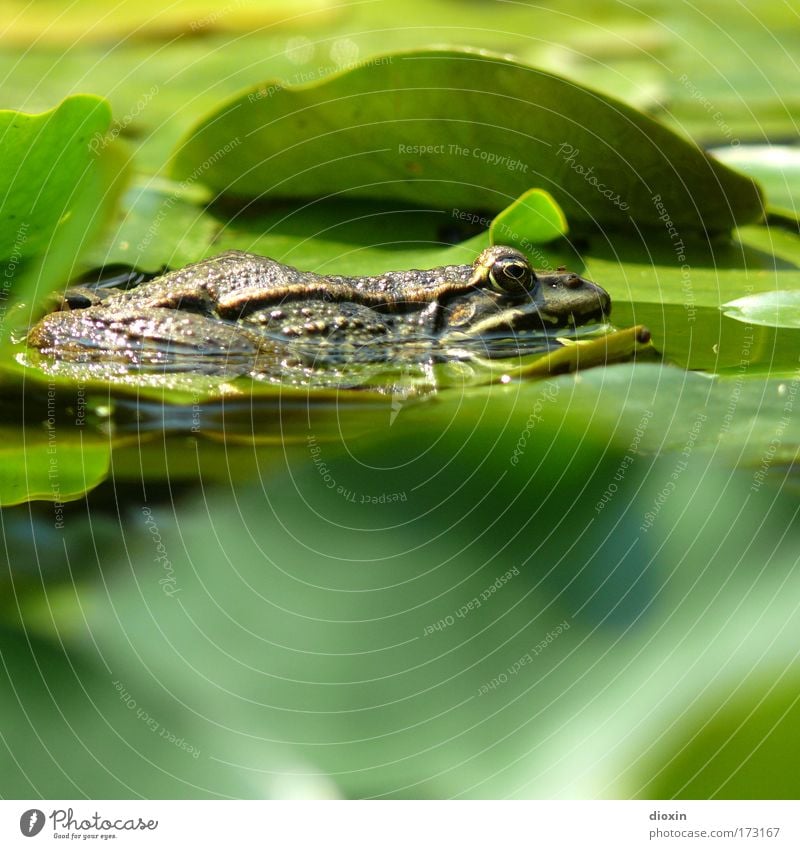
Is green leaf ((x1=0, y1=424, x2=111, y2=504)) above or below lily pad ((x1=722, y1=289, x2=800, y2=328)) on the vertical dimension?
below

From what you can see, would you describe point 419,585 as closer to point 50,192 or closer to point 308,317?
point 308,317

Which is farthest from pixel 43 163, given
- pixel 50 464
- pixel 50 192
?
pixel 50 464

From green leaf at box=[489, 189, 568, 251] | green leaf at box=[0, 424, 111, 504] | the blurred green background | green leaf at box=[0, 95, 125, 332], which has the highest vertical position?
green leaf at box=[0, 95, 125, 332]

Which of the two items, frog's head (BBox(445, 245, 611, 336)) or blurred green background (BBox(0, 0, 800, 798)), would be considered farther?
frog's head (BBox(445, 245, 611, 336))

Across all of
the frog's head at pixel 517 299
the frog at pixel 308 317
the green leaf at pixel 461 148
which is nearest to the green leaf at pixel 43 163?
the frog at pixel 308 317

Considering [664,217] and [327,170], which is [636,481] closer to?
[664,217]

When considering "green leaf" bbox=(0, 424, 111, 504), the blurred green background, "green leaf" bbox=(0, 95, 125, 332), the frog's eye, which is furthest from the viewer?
the frog's eye
